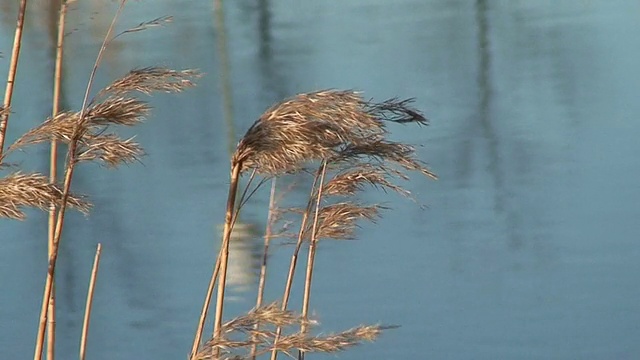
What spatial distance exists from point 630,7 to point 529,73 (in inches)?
57.8

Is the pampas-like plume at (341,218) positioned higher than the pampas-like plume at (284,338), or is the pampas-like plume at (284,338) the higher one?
the pampas-like plume at (341,218)

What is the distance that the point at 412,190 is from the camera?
5215 mm

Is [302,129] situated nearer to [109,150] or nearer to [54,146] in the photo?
[109,150]

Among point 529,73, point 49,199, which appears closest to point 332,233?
point 49,199

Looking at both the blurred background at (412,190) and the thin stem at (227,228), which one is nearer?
the thin stem at (227,228)

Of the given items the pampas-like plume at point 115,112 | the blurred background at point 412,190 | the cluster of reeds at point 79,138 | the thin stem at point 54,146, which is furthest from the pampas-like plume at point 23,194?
the blurred background at point 412,190

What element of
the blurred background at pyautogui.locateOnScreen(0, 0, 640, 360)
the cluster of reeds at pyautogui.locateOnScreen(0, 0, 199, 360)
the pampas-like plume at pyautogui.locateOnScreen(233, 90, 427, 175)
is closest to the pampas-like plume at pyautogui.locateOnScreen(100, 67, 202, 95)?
the cluster of reeds at pyautogui.locateOnScreen(0, 0, 199, 360)

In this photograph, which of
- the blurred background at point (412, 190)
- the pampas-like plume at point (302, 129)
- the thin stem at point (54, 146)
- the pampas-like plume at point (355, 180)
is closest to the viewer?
the pampas-like plume at point (302, 129)

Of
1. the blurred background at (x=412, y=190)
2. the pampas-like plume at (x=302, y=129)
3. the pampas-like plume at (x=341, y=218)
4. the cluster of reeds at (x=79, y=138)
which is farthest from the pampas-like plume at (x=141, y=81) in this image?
the blurred background at (x=412, y=190)

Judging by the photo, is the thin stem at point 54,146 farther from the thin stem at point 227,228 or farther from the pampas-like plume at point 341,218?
the pampas-like plume at point 341,218

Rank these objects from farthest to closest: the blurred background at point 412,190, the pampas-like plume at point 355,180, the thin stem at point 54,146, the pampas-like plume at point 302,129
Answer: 1. the blurred background at point 412,190
2. the pampas-like plume at point 355,180
3. the thin stem at point 54,146
4. the pampas-like plume at point 302,129

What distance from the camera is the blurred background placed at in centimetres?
410

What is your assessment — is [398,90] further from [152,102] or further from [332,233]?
[332,233]

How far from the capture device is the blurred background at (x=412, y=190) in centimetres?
410
